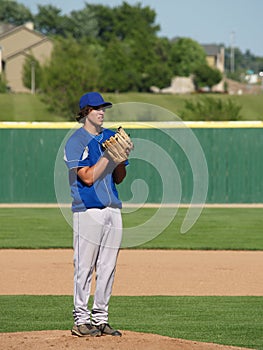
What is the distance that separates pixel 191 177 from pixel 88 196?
57.4 ft

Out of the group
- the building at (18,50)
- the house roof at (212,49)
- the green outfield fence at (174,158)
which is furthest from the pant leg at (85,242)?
the house roof at (212,49)

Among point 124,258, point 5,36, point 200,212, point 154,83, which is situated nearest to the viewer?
point 124,258

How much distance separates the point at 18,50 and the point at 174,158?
8570 cm

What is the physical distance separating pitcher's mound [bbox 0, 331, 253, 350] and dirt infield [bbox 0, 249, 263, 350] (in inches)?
18.6

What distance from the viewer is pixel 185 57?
120m

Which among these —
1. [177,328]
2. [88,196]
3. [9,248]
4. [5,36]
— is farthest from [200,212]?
[5,36]

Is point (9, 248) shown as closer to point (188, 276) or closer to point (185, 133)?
point (188, 276)

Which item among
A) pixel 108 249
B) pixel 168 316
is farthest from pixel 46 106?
pixel 108 249

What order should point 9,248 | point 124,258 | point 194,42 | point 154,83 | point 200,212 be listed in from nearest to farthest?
1. point 124,258
2. point 9,248
3. point 200,212
4. point 154,83
5. point 194,42

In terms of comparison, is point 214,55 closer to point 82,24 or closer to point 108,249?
point 82,24

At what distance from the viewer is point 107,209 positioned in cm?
800

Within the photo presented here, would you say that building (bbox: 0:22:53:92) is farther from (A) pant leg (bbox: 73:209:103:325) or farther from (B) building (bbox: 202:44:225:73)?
(A) pant leg (bbox: 73:209:103:325)

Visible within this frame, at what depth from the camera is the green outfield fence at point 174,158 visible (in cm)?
2536

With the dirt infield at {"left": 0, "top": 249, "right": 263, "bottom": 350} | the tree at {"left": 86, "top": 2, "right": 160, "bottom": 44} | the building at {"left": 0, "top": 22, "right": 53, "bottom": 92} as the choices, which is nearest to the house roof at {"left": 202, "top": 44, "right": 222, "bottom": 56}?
the tree at {"left": 86, "top": 2, "right": 160, "bottom": 44}
